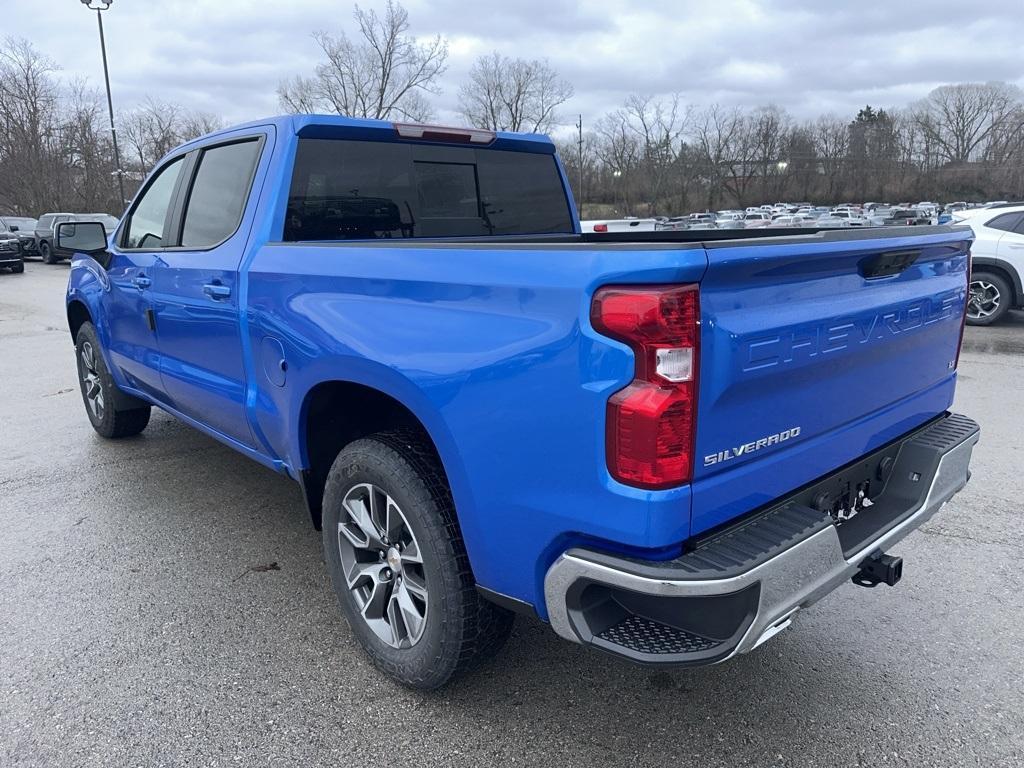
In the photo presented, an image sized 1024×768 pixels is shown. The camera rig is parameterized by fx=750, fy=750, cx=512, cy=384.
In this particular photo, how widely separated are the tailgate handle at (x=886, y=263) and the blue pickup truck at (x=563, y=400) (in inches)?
0.5

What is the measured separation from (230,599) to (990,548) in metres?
3.65

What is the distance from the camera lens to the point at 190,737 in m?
2.46

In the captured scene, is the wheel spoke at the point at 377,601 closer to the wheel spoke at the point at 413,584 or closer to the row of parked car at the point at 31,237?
the wheel spoke at the point at 413,584

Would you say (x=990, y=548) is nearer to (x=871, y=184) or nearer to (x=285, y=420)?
(x=285, y=420)

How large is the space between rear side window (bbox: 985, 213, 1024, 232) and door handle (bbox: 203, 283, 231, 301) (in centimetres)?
1075

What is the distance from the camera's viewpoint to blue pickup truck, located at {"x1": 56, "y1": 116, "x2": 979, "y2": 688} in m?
1.83

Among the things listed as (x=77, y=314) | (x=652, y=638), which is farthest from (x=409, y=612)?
(x=77, y=314)

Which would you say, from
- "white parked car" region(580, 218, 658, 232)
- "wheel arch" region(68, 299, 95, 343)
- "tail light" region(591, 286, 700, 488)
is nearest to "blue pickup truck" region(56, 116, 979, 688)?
"tail light" region(591, 286, 700, 488)

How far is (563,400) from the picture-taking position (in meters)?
1.89

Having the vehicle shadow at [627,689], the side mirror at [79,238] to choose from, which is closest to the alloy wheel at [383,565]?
the vehicle shadow at [627,689]

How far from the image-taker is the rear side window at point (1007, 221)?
33.6ft

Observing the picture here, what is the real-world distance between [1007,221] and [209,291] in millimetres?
10846

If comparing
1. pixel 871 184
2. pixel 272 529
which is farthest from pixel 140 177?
pixel 871 184

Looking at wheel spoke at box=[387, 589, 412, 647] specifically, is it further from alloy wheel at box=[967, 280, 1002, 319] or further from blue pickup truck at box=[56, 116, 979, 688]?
alloy wheel at box=[967, 280, 1002, 319]
